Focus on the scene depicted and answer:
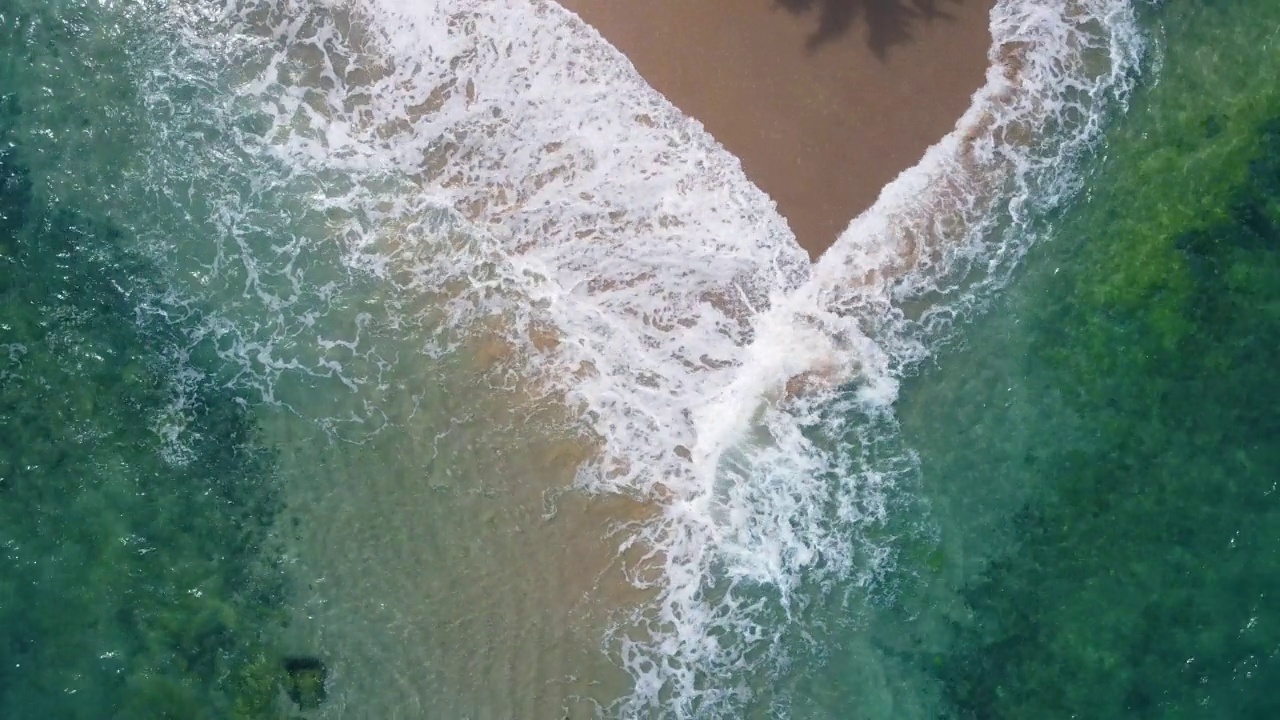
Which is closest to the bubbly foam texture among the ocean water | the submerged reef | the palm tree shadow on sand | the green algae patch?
the ocean water

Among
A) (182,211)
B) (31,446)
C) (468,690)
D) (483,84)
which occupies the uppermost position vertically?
(483,84)

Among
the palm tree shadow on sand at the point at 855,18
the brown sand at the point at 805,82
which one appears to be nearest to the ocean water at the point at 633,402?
the brown sand at the point at 805,82

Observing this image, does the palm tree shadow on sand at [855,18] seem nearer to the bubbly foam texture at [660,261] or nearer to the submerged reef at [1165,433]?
the bubbly foam texture at [660,261]

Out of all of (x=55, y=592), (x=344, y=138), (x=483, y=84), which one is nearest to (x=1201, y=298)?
(x=483, y=84)

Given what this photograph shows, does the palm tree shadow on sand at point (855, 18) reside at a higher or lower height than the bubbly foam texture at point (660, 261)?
higher

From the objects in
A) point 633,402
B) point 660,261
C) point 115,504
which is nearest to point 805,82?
point 660,261

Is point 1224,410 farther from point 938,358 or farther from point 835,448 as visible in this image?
point 835,448
